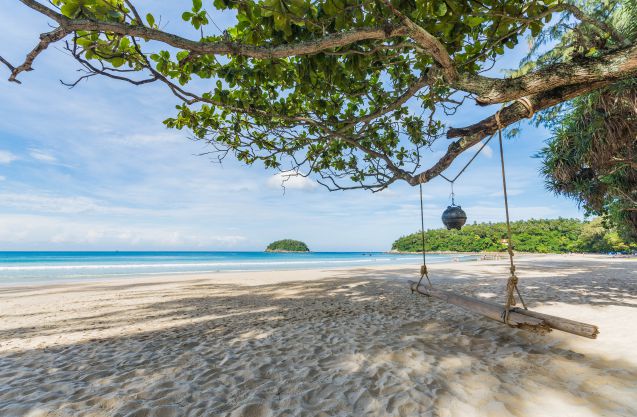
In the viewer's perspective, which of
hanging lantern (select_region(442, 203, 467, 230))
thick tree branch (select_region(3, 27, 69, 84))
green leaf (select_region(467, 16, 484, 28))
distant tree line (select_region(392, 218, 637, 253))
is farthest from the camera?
distant tree line (select_region(392, 218, 637, 253))

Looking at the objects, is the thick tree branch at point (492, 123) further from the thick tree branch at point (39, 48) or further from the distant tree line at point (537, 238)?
the distant tree line at point (537, 238)

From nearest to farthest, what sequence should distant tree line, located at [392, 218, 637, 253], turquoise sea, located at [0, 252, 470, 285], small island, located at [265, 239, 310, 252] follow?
turquoise sea, located at [0, 252, 470, 285] < distant tree line, located at [392, 218, 637, 253] < small island, located at [265, 239, 310, 252]

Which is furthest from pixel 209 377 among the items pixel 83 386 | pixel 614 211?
pixel 614 211

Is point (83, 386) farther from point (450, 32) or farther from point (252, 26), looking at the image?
point (450, 32)

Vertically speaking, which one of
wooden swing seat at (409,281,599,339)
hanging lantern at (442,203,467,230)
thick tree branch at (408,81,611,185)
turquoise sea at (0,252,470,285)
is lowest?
turquoise sea at (0,252,470,285)

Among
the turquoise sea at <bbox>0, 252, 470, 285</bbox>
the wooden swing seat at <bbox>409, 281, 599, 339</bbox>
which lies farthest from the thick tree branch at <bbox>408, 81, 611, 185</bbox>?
the turquoise sea at <bbox>0, 252, 470, 285</bbox>

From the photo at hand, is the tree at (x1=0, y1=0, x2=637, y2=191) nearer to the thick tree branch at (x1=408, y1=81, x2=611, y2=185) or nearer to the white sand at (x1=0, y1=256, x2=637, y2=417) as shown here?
the thick tree branch at (x1=408, y1=81, x2=611, y2=185)

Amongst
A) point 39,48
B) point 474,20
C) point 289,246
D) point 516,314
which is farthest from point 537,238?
point 289,246

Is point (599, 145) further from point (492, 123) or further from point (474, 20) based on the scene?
point (474, 20)

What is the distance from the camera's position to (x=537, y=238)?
5484 cm

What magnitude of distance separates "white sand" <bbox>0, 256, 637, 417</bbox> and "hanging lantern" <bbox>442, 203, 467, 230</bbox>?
150 cm

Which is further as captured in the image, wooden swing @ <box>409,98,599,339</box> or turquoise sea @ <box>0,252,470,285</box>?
turquoise sea @ <box>0,252,470,285</box>

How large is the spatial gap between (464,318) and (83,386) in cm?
487

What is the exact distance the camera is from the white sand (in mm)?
2283
